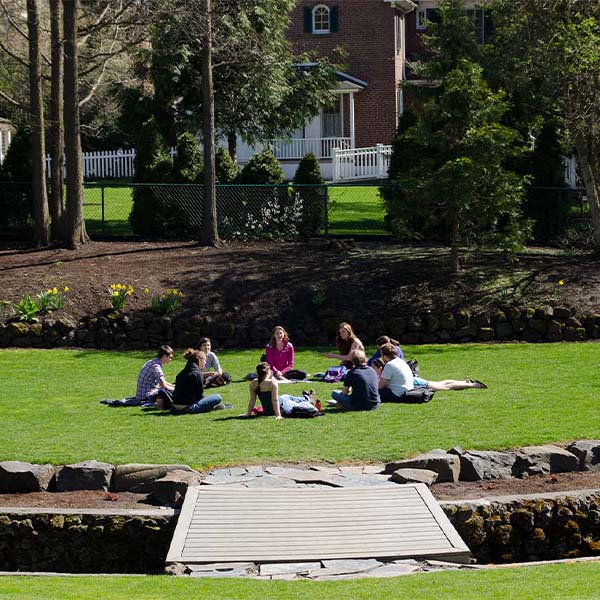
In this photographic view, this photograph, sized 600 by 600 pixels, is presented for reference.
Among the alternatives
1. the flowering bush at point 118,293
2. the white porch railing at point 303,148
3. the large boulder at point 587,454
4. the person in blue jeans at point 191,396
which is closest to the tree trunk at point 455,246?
the flowering bush at point 118,293

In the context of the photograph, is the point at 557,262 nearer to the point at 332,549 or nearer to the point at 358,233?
the point at 358,233

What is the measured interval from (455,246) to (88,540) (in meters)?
14.1

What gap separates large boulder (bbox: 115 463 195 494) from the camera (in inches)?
527

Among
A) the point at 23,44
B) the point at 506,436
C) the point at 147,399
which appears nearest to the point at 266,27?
the point at 23,44

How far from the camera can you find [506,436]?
583 inches

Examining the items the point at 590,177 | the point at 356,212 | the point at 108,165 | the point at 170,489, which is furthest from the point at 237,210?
the point at 170,489

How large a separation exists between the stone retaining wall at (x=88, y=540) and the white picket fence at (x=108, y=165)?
3188 centimetres

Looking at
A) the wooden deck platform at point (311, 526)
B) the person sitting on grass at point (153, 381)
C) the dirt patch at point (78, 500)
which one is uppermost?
the person sitting on grass at point (153, 381)

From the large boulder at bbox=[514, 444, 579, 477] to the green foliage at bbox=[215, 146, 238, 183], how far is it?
59.6ft

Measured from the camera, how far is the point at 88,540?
40.5 feet

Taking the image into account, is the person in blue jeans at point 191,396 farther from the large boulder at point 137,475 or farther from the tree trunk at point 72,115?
the tree trunk at point 72,115

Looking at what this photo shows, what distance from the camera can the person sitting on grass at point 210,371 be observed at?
18406 mm

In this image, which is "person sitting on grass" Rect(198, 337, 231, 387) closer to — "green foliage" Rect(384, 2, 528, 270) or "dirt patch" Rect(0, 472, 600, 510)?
"dirt patch" Rect(0, 472, 600, 510)

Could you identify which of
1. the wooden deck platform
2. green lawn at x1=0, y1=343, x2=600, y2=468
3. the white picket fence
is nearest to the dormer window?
the white picket fence
